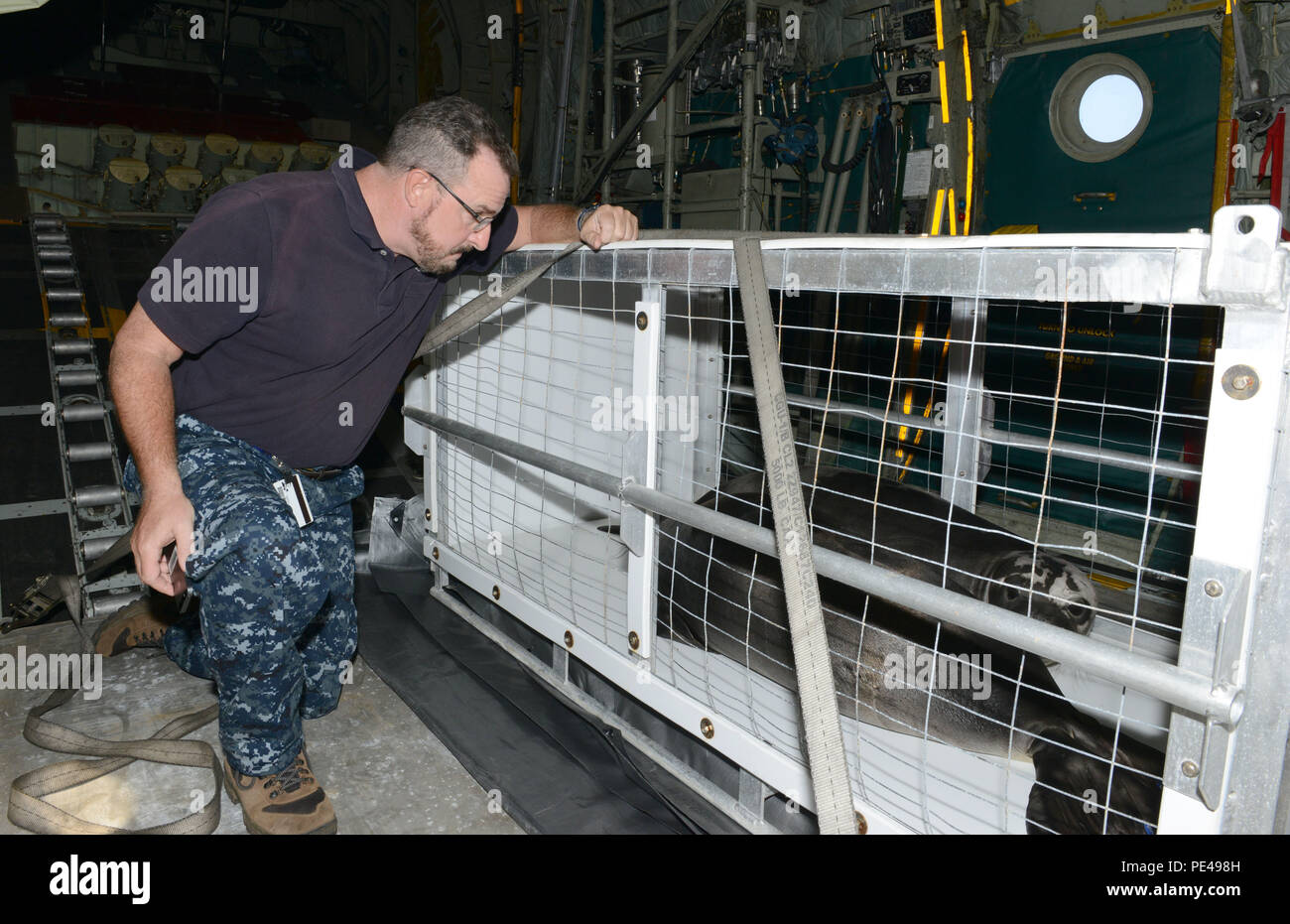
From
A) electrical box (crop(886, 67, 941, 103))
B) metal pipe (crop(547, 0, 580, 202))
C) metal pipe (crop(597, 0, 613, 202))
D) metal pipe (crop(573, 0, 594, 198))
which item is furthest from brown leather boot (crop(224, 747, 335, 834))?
metal pipe (crop(547, 0, 580, 202))

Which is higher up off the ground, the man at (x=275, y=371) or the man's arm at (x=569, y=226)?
the man's arm at (x=569, y=226)

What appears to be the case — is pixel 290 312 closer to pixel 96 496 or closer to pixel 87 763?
pixel 87 763

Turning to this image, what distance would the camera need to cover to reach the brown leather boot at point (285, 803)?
189cm

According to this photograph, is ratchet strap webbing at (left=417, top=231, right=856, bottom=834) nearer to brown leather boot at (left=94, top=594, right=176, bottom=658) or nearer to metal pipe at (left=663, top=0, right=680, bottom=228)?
brown leather boot at (left=94, top=594, right=176, bottom=658)

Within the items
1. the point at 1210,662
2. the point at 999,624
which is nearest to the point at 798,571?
the point at 999,624

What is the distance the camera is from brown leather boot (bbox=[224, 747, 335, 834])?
1.89 metres

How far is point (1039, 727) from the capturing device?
5.81 feet

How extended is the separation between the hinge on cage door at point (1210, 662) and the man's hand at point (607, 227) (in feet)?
4.58

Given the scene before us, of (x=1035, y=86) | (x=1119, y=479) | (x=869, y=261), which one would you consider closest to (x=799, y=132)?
(x=1035, y=86)

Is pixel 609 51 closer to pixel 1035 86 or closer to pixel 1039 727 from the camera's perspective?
pixel 1035 86

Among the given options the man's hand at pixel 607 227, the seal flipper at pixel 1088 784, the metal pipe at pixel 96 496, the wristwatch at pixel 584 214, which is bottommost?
the seal flipper at pixel 1088 784

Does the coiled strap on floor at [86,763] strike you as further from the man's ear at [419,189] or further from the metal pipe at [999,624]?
the man's ear at [419,189]

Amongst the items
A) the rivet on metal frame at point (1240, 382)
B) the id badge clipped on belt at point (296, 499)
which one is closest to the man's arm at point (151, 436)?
the id badge clipped on belt at point (296, 499)

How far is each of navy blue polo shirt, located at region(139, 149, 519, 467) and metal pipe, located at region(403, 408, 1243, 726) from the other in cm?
80
